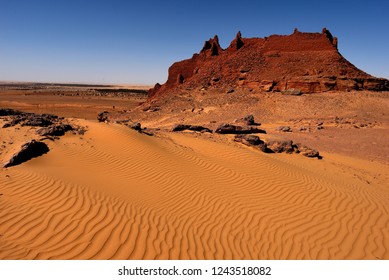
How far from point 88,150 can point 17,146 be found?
2.22 m

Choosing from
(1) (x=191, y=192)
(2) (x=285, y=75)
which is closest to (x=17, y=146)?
(1) (x=191, y=192)

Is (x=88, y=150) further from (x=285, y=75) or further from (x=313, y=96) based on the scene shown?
(x=285, y=75)

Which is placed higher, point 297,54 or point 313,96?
point 297,54

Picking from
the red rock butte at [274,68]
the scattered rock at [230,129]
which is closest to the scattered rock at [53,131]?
the scattered rock at [230,129]

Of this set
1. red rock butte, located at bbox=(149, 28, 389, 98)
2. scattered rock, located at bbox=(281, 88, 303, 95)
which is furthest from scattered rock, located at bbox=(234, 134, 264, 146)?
red rock butte, located at bbox=(149, 28, 389, 98)

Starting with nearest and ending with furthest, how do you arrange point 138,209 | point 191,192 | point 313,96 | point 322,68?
point 138,209 → point 191,192 → point 313,96 → point 322,68

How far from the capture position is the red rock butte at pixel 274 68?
34812 millimetres

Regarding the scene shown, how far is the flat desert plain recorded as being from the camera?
17.1 feet

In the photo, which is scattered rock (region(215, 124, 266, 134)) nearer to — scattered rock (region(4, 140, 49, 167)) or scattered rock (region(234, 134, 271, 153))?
scattered rock (region(234, 134, 271, 153))

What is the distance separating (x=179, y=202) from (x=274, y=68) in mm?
34634

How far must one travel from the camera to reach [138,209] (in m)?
6.50

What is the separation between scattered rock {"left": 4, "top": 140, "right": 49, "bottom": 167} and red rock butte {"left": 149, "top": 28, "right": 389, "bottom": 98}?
1205 inches

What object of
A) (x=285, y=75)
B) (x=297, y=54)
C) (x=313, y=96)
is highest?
(x=297, y=54)

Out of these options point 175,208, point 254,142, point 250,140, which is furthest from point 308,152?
point 175,208
